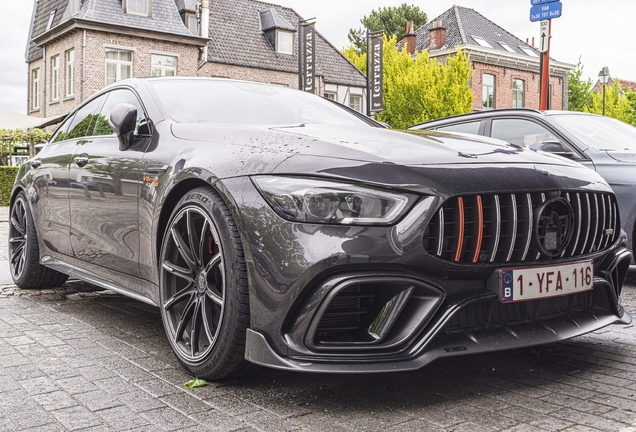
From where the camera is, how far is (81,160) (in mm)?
4324

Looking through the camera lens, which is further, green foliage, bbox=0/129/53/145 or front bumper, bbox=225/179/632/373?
green foliage, bbox=0/129/53/145

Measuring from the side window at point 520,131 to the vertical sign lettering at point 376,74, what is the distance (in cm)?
2064

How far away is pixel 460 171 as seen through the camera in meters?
2.69

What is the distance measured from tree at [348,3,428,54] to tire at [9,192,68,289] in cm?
5267

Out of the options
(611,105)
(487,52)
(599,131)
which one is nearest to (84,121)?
(599,131)

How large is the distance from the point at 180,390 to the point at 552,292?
5.21 ft

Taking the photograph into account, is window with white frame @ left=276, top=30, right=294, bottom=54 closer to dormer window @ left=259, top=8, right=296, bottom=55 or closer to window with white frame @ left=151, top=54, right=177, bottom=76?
dormer window @ left=259, top=8, right=296, bottom=55

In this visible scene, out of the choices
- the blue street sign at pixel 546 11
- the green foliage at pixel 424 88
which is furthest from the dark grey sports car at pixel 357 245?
the green foliage at pixel 424 88

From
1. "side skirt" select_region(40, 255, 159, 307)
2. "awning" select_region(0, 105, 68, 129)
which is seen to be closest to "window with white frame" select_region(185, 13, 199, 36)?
"awning" select_region(0, 105, 68, 129)

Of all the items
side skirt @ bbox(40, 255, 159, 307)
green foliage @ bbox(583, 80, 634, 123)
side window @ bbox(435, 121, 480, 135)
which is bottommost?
side skirt @ bbox(40, 255, 159, 307)

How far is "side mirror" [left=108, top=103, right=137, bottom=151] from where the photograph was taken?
369 centimetres

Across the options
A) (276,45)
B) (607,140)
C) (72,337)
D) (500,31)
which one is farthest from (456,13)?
(72,337)

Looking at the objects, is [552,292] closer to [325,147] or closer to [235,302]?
[325,147]

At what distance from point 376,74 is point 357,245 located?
84.4 feet
